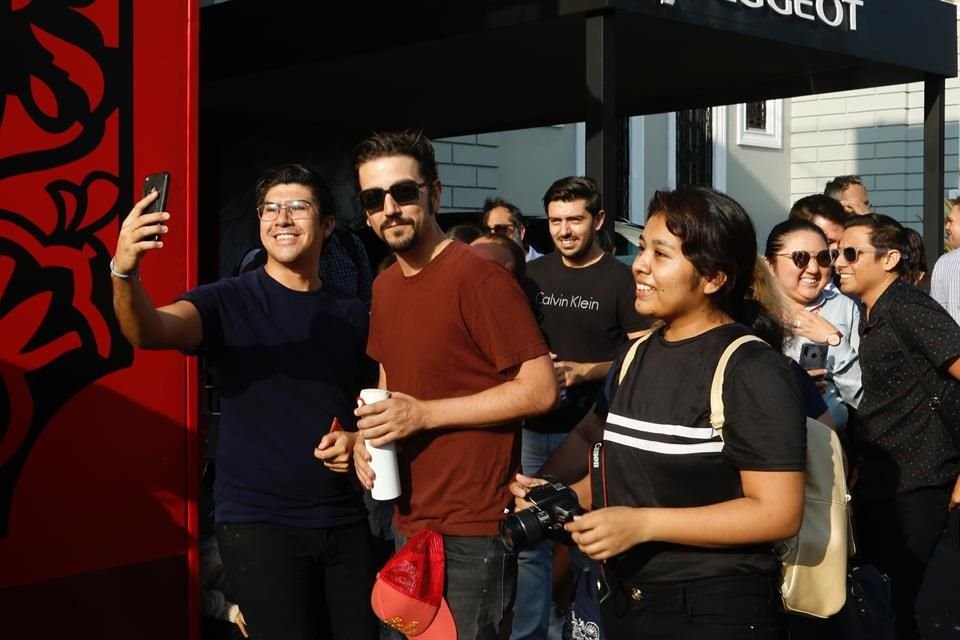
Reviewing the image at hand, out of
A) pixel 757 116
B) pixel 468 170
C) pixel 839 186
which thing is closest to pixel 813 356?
pixel 839 186

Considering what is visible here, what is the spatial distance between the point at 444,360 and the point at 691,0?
4999 mm

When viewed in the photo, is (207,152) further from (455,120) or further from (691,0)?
(691,0)

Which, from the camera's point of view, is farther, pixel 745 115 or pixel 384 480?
pixel 745 115

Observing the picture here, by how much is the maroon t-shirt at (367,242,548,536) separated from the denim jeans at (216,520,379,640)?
1.20 ft

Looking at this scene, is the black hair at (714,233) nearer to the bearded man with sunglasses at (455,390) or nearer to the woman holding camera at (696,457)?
the woman holding camera at (696,457)

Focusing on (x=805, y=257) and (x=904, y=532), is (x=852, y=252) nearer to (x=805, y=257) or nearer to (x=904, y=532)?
(x=805, y=257)

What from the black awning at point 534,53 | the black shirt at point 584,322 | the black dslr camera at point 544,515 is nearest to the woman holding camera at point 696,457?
the black dslr camera at point 544,515

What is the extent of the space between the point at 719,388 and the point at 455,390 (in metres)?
0.95

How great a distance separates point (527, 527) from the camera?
2.73m

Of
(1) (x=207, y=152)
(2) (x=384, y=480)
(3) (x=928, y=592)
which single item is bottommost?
(3) (x=928, y=592)

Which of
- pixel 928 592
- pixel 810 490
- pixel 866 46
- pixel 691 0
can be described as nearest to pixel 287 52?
pixel 691 0

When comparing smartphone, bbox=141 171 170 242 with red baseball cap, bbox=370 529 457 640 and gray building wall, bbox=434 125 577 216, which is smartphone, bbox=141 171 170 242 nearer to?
red baseball cap, bbox=370 529 457 640

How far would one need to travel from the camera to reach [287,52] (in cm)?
884

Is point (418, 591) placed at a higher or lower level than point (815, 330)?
lower
